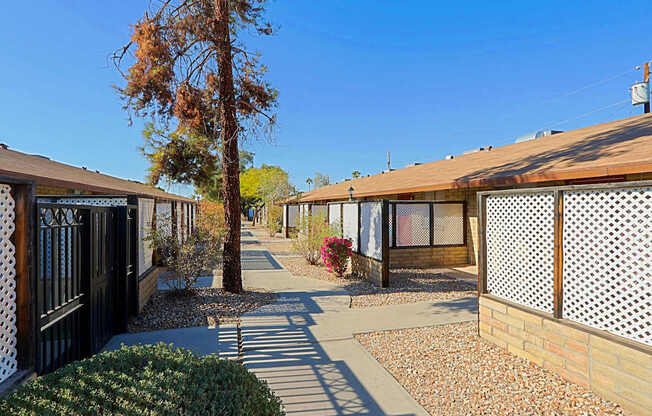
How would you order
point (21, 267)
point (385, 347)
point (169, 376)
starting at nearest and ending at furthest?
point (169, 376) → point (21, 267) → point (385, 347)

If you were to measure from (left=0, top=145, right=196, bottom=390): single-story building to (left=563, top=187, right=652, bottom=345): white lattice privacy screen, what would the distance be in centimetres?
513

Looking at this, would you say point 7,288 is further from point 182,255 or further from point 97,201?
point 182,255

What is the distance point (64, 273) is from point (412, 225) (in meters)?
9.12

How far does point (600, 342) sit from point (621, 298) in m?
0.48

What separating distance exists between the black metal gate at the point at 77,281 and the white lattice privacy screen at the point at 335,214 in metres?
6.90

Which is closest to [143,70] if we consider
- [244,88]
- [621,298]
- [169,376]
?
[244,88]

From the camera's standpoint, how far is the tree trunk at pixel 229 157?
7.23m

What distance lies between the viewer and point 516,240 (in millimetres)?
4578

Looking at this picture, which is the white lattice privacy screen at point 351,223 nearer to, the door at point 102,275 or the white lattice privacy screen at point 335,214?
the white lattice privacy screen at point 335,214

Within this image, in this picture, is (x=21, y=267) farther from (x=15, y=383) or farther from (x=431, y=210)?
(x=431, y=210)

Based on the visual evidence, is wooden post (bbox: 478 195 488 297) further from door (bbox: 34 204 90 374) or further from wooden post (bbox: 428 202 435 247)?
wooden post (bbox: 428 202 435 247)

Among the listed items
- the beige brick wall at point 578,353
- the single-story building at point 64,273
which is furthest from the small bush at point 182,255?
the beige brick wall at point 578,353

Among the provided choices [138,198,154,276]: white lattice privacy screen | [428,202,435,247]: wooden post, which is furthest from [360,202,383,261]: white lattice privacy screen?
[138,198,154,276]: white lattice privacy screen

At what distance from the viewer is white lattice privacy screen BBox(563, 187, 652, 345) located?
3.19m
